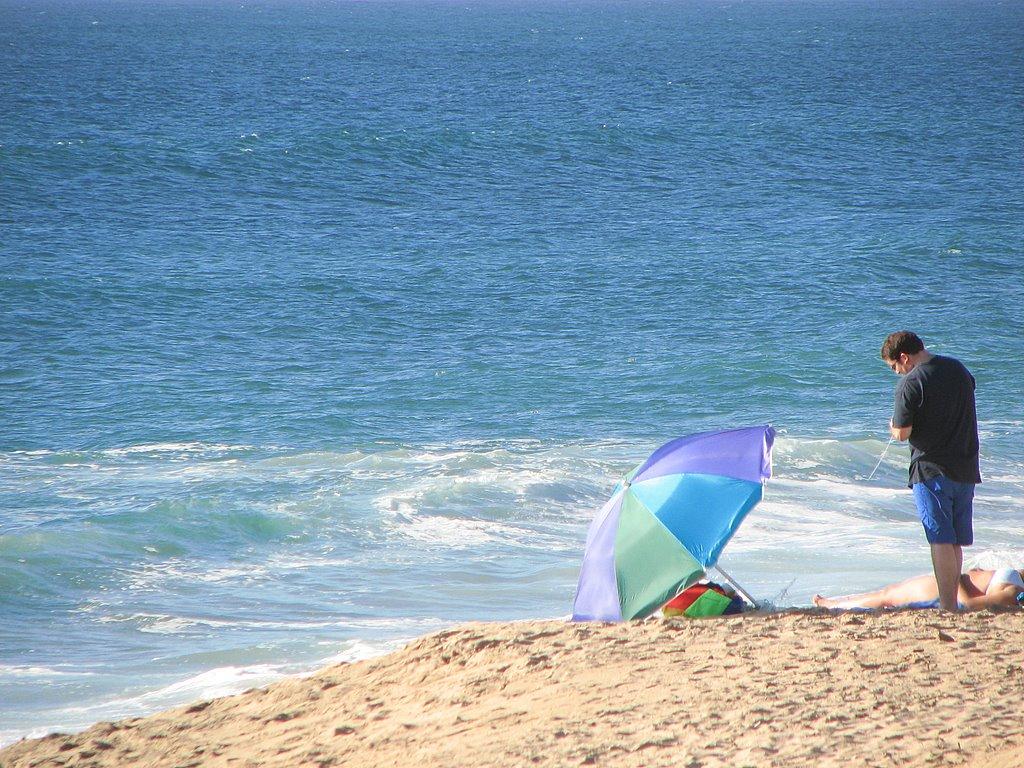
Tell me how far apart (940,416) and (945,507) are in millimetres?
443

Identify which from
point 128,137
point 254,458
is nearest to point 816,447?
point 254,458

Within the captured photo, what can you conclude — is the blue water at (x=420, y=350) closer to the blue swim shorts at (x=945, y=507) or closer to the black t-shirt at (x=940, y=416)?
the blue swim shorts at (x=945, y=507)

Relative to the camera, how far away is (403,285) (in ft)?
63.4

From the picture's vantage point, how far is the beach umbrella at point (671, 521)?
517 cm

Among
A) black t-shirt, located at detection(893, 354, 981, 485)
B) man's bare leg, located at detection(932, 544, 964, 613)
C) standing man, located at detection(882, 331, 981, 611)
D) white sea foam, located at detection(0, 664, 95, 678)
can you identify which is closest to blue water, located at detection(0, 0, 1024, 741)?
white sea foam, located at detection(0, 664, 95, 678)

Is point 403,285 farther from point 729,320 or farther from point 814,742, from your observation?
point 814,742

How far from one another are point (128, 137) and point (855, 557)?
1157 inches

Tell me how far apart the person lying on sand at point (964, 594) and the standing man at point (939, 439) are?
16cm

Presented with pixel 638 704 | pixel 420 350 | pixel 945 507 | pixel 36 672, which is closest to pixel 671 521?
pixel 638 704

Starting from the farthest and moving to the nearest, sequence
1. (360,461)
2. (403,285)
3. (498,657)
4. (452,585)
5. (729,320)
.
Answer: (403,285)
(729,320)
(360,461)
(452,585)
(498,657)

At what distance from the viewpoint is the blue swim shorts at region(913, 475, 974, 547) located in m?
5.15

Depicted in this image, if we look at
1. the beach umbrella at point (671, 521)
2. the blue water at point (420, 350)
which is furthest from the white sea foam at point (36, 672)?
the beach umbrella at point (671, 521)

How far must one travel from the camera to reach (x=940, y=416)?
5.10 metres

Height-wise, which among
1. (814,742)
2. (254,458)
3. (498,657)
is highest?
(814,742)
